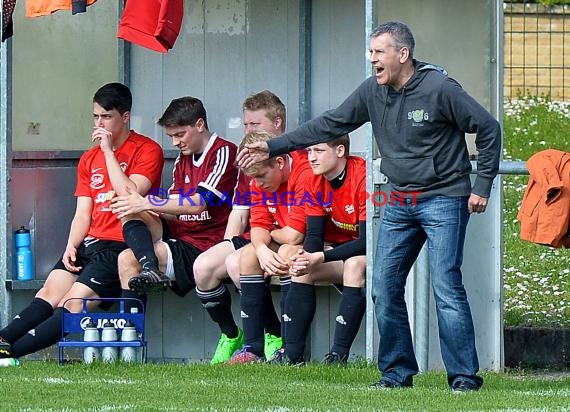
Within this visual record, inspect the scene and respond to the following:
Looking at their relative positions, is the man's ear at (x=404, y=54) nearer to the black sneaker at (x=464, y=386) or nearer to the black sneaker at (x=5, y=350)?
the black sneaker at (x=464, y=386)

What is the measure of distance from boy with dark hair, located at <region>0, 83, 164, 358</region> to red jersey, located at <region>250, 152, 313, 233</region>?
0.76 m

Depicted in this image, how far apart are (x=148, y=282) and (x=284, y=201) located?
3.23 ft

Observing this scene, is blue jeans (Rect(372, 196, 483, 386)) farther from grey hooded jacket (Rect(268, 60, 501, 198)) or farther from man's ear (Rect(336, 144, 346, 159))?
man's ear (Rect(336, 144, 346, 159))

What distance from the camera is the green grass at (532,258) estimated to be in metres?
10.6

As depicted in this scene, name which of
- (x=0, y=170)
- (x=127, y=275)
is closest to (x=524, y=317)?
(x=127, y=275)

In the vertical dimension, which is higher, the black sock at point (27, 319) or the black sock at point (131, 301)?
the black sock at point (131, 301)

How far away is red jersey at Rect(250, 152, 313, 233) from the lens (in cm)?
888

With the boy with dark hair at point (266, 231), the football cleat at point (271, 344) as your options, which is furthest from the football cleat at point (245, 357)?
the football cleat at point (271, 344)

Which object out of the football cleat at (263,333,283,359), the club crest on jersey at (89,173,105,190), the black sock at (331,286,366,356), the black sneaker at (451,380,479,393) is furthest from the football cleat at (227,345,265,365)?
the black sneaker at (451,380,479,393)

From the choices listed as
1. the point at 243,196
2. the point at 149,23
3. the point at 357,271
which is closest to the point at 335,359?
the point at 357,271

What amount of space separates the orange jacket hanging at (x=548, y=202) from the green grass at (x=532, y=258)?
265 cm

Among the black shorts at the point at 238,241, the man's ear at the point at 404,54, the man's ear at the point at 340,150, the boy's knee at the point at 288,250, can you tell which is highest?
the man's ear at the point at 404,54

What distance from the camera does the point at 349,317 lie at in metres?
8.53

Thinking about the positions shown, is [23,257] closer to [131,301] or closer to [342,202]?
[131,301]
